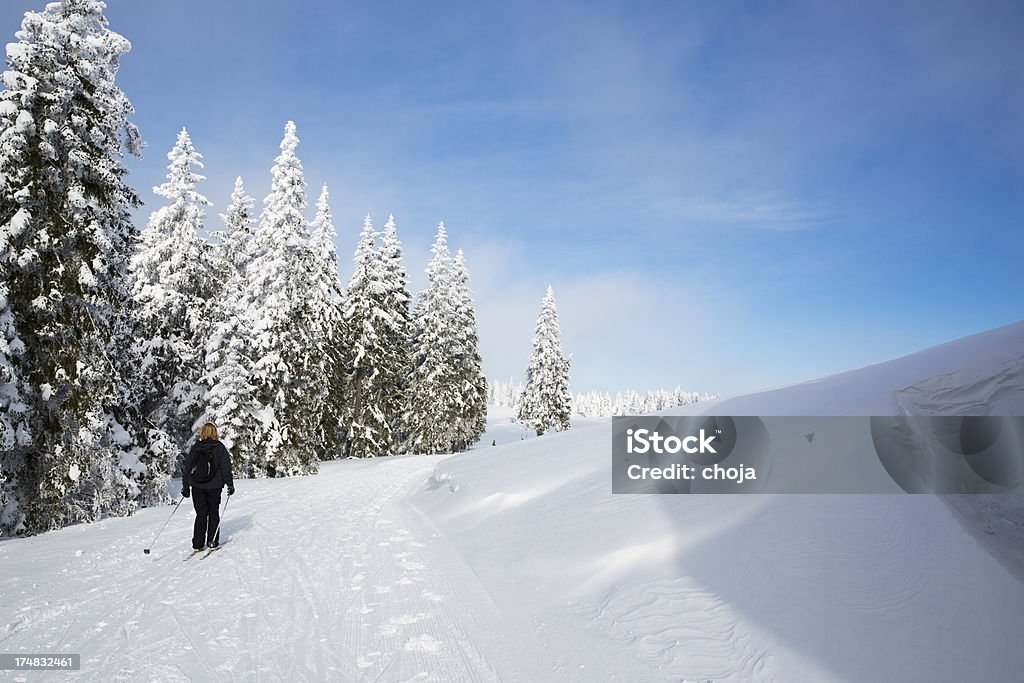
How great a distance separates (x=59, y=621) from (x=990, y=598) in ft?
27.0

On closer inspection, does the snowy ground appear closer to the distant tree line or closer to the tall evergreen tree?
the distant tree line

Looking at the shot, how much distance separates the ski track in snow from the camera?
184 inches

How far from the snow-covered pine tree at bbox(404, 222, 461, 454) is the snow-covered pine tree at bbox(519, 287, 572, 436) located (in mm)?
8148

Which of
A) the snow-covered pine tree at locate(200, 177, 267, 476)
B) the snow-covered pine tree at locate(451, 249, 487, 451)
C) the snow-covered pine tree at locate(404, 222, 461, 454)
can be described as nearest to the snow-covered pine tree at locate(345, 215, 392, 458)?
the snow-covered pine tree at locate(404, 222, 461, 454)

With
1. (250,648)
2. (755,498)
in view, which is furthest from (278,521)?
(755,498)

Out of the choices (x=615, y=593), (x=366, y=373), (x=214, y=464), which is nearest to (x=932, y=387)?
(x=615, y=593)

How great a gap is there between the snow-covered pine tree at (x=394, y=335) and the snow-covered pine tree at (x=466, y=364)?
10.8 feet

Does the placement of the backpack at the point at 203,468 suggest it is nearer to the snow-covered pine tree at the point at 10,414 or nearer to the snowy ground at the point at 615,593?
the snowy ground at the point at 615,593

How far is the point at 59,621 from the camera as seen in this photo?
562cm

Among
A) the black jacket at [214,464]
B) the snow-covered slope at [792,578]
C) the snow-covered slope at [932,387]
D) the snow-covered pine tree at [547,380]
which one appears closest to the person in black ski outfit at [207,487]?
the black jacket at [214,464]

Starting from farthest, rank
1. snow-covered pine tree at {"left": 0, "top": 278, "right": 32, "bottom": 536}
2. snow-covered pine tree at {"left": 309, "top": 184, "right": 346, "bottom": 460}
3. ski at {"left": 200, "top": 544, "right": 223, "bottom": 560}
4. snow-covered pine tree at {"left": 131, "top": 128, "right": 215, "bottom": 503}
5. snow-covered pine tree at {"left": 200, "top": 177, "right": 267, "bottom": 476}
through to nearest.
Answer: snow-covered pine tree at {"left": 309, "top": 184, "right": 346, "bottom": 460} < snow-covered pine tree at {"left": 200, "top": 177, "right": 267, "bottom": 476} < snow-covered pine tree at {"left": 131, "top": 128, "right": 215, "bottom": 503} < snow-covered pine tree at {"left": 0, "top": 278, "right": 32, "bottom": 536} < ski at {"left": 200, "top": 544, "right": 223, "bottom": 560}

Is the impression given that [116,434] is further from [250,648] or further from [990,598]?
[990,598]

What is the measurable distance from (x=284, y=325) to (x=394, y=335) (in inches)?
430

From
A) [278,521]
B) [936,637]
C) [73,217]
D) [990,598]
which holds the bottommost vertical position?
[278,521]
